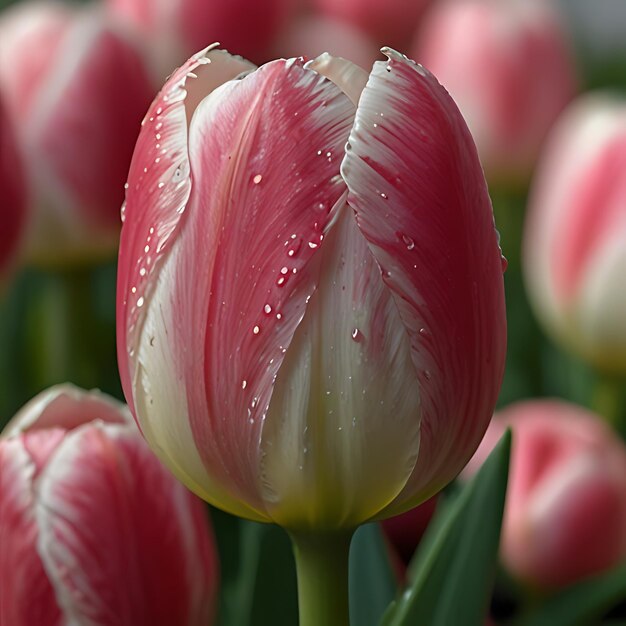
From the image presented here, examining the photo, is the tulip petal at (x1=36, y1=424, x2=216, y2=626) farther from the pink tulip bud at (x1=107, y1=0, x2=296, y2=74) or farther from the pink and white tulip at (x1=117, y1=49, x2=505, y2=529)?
the pink tulip bud at (x1=107, y1=0, x2=296, y2=74)

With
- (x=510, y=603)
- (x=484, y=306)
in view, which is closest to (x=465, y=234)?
(x=484, y=306)

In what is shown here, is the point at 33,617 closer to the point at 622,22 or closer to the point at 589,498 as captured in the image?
the point at 589,498

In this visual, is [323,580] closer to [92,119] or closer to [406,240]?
[406,240]

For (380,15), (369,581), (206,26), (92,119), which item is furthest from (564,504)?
(380,15)

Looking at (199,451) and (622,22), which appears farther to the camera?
(622,22)

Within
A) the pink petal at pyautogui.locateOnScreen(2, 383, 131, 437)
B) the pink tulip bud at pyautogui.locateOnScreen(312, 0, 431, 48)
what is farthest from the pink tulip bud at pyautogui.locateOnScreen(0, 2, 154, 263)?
the pink tulip bud at pyautogui.locateOnScreen(312, 0, 431, 48)

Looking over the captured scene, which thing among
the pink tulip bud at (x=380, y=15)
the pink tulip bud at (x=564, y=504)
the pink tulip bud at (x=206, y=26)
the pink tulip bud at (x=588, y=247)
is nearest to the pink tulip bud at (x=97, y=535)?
the pink tulip bud at (x=564, y=504)

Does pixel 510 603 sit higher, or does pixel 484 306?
pixel 484 306
